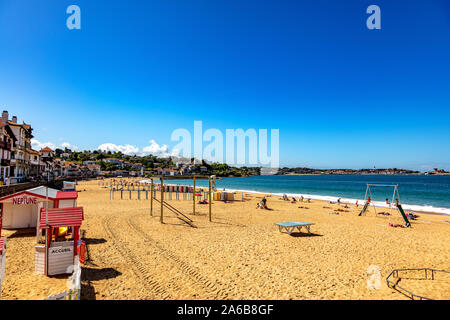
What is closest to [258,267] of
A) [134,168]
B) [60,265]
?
[60,265]

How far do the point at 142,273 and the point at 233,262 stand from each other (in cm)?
325

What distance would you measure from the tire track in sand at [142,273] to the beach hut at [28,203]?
3023mm

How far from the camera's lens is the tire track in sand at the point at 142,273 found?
6247mm

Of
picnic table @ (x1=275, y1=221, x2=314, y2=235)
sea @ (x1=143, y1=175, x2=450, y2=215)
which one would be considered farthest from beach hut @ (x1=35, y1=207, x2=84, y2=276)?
sea @ (x1=143, y1=175, x2=450, y2=215)

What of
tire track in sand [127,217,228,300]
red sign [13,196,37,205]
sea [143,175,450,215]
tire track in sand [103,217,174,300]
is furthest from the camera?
sea [143,175,450,215]

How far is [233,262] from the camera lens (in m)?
8.72

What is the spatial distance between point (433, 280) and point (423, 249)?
4597mm

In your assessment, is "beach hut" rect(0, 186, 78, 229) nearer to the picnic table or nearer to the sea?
the picnic table

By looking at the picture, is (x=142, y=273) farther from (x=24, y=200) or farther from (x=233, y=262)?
(x=24, y=200)

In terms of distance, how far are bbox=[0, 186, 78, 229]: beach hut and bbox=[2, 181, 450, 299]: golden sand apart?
5.86 feet

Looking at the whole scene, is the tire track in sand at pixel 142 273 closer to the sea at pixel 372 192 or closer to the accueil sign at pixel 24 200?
the accueil sign at pixel 24 200

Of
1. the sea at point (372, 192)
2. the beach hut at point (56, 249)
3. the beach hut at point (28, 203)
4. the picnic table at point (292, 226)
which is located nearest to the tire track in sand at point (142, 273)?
the beach hut at point (56, 249)

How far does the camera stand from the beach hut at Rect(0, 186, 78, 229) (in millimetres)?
10820
